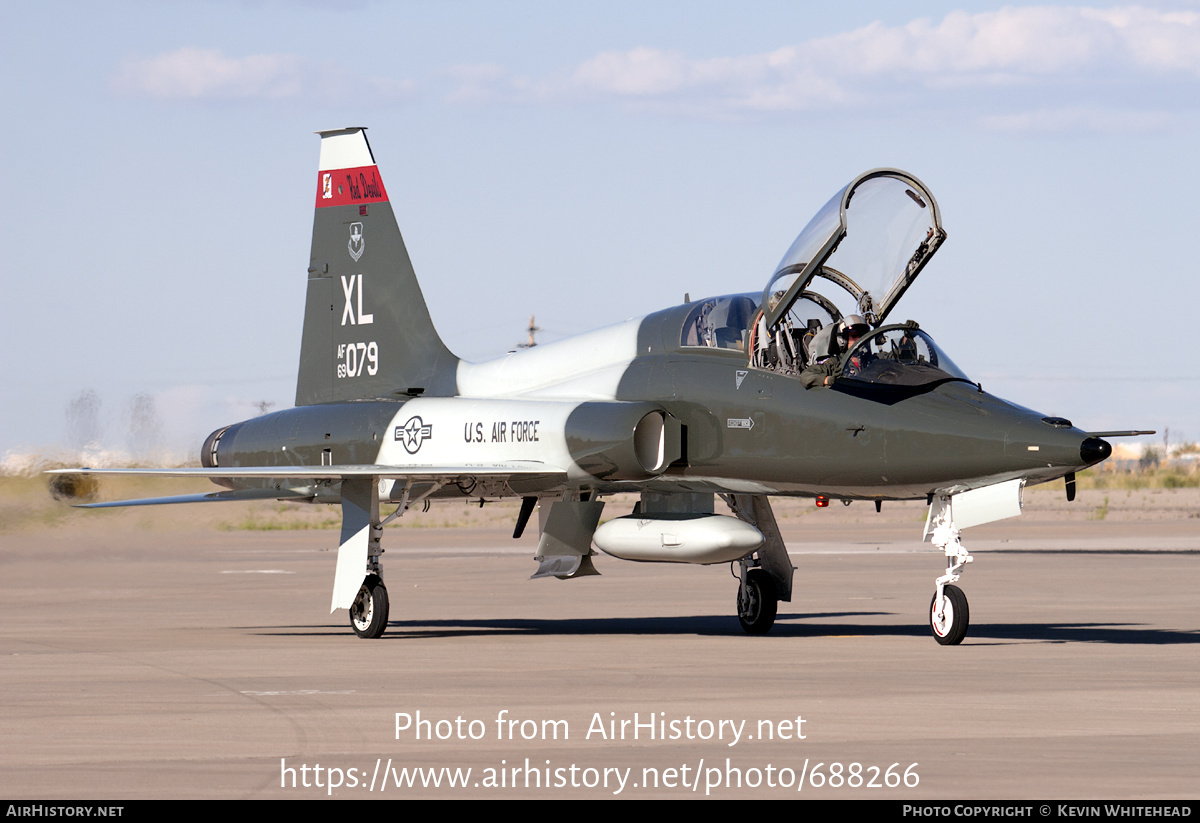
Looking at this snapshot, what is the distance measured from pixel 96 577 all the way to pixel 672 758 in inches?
962

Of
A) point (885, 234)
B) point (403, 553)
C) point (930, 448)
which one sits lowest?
point (403, 553)

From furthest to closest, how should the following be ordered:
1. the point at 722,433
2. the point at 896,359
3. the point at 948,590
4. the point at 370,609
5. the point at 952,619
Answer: the point at 370,609 → the point at 722,433 → the point at 896,359 → the point at 948,590 → the point at 952,619

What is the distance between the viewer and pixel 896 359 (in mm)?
14578

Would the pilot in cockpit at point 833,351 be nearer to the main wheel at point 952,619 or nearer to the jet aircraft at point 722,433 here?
the jet aircraft at point 722,433

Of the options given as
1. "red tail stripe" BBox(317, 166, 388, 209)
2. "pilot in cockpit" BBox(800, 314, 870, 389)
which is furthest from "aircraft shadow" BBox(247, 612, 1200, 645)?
"red tail stripe" BBox(317, 166, 388, 209)

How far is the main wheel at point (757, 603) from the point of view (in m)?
16.9

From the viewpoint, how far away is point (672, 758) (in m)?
8.48

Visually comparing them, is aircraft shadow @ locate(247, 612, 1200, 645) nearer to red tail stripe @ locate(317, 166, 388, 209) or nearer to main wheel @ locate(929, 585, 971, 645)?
main wheel @ locate(929, 585, 971, 645)

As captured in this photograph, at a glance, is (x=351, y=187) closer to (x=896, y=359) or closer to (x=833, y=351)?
(x=833, y=351)

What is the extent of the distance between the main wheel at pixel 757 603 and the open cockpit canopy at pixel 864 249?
3138 mm

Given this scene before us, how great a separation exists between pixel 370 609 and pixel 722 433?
4132 mm

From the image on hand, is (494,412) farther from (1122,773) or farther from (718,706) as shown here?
(1122,773)

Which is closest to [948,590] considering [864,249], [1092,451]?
[1092,451]

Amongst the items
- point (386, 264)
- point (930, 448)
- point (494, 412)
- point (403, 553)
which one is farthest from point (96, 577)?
point (930, 448)
